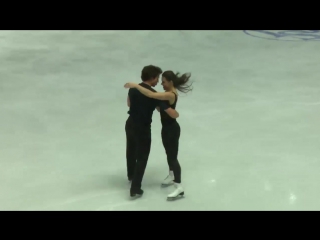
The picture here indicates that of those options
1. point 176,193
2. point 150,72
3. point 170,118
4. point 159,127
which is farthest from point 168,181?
point 159,127

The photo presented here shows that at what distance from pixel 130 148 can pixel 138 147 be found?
24 centimetres

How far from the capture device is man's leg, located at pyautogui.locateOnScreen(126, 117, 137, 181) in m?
3.47

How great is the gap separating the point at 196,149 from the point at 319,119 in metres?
1.88

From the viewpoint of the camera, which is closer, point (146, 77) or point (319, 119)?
point (146, 77)

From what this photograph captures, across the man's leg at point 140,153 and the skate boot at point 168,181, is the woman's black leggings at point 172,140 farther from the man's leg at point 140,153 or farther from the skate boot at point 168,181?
the skate boot at point 168,181

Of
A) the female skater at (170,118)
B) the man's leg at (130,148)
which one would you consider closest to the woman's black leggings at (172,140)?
the female skater at (170,118)

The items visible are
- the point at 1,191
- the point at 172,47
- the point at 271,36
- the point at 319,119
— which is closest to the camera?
the point at 1,191

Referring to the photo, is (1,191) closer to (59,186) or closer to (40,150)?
(59,186)

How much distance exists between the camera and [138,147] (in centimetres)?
338

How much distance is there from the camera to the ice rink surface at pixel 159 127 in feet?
12.0

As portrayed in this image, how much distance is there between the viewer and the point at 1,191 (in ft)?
12.0

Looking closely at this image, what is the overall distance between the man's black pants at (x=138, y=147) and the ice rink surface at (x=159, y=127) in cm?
21

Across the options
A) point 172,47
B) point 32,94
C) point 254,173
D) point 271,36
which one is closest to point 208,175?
point 254,173

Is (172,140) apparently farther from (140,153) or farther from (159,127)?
(159,127)
